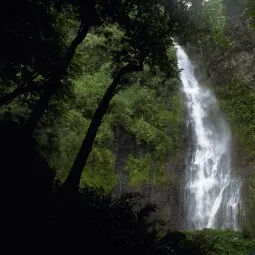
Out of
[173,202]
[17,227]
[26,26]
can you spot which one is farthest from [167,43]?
[173,202]

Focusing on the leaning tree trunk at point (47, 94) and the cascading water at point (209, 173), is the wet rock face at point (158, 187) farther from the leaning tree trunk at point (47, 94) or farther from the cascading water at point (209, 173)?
the leaning tree trunk at point (47, 94)

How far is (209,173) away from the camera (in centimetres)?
2053

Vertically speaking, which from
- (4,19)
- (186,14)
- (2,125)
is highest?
(186,14)

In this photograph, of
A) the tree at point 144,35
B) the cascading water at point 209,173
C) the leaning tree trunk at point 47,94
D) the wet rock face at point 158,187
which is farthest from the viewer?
the wet rock face at point 158,187

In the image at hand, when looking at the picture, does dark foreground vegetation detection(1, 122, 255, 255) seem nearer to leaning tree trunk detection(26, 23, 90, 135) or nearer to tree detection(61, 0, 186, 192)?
leaning tree trunk detection(26, 23, 90, 135)

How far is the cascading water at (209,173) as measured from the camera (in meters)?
18.5

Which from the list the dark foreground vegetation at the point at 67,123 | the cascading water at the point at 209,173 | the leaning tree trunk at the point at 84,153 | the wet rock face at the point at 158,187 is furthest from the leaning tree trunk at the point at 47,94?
the cascading water at the point at 209,173

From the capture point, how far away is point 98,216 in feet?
21.8

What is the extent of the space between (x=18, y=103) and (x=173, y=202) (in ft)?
33.1

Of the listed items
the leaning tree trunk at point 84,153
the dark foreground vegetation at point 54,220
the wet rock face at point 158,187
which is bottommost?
the dark foreground vegetation at point 54,220

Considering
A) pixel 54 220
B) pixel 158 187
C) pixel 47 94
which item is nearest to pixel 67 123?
pixel 158 187

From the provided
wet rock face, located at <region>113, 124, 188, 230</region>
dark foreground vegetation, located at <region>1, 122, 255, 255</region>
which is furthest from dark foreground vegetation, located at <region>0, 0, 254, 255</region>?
wet rock face, located at <region>113, 124, 188, 230</region>

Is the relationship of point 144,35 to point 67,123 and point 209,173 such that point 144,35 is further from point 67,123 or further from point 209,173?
point 209,173

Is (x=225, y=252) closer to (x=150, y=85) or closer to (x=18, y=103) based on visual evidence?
(x=18, y=103)
